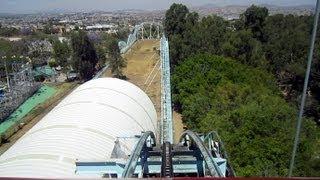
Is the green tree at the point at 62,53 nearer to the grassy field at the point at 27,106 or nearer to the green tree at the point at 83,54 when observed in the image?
the green tree at the point at 83,54

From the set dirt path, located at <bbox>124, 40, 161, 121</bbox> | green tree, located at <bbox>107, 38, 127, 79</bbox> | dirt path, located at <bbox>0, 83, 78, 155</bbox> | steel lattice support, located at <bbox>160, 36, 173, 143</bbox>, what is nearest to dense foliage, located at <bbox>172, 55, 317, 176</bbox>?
steel lattice support, located at <bbox>160, 36, 173, 143</bbox>

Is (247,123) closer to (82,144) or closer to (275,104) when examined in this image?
(275,104)

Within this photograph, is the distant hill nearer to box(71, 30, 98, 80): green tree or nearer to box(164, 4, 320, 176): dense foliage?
box(164, 4, 320, 176): dense foliage

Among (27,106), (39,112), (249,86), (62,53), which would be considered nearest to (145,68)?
(62,53)

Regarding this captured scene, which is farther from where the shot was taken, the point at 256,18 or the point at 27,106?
the point at 256,18

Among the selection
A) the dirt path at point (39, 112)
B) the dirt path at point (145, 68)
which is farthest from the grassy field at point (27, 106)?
the dirt path at point (145, 68)

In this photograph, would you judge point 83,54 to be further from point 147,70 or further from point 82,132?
point 82,132

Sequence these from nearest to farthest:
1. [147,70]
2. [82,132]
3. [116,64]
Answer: [82,132] < [116,64] < [147,70]
